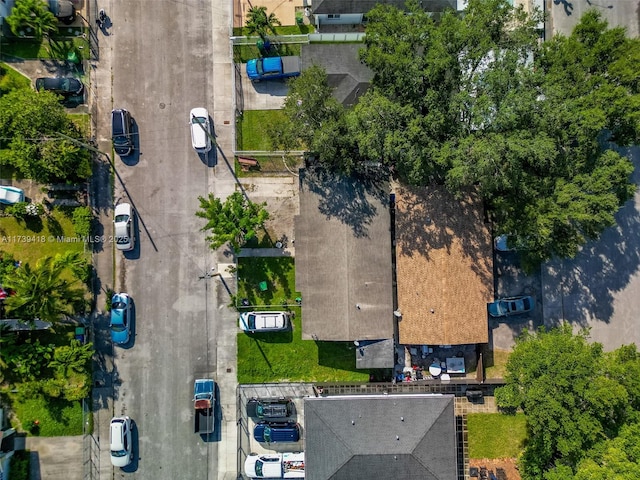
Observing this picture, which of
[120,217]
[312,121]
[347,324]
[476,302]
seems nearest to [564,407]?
[476,302]

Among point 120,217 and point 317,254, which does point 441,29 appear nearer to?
point 317,254

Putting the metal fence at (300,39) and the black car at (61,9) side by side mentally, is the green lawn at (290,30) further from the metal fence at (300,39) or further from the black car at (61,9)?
the black car at (61,9)

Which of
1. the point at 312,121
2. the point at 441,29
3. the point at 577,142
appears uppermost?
the point at 441,29

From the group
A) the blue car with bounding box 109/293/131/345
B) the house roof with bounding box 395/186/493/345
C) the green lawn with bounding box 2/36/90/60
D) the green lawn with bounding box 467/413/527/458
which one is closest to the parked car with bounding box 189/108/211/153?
the green lawn with bounding box 2/36/90/60

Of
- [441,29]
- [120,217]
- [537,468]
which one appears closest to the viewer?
[441,29]

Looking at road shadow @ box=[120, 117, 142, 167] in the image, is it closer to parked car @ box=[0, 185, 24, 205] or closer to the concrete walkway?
parked car @ box=[0, 185, 24, 205]

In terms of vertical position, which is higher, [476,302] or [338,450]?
[476,302]

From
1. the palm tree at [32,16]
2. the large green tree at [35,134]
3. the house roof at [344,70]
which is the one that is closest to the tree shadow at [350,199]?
the house roof at [344,70]
